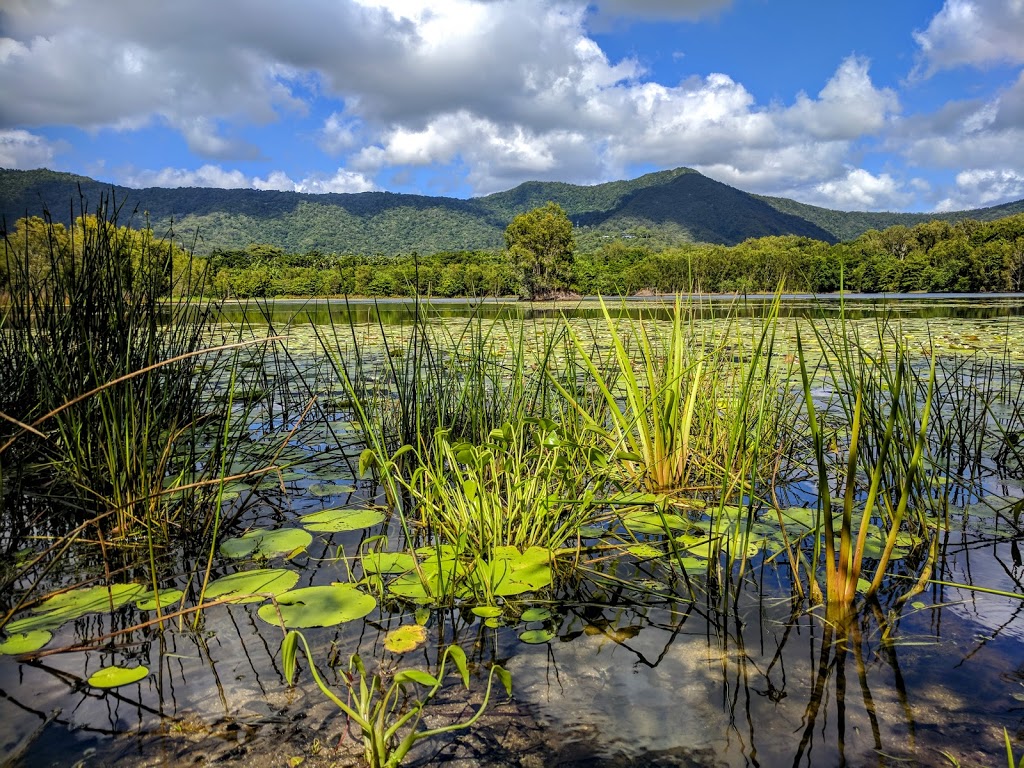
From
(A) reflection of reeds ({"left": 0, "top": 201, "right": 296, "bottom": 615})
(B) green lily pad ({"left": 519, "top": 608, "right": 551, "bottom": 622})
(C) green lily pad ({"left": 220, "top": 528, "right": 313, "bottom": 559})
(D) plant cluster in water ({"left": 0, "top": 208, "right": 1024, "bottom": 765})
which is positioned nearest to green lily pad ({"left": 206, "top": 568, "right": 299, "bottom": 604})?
(D) plant cluster in water ({"left": 0, "top": 208, "right": 1024, "bottom": 765})

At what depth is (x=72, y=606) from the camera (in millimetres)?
1612

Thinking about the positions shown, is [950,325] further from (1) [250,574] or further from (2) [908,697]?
(1) [250,574]

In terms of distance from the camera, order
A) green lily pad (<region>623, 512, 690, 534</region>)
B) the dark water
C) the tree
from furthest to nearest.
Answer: the tree < green lily pad (<region>623, 512, 690, 534</region>) < the dark water

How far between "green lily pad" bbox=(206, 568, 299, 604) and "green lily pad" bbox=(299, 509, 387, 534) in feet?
1.27

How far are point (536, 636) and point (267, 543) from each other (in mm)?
1103

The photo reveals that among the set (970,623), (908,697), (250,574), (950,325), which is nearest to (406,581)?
(250,574)

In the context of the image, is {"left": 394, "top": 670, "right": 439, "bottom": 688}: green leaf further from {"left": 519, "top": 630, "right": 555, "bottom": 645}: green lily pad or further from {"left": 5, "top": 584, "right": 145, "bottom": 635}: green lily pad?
{"left": 5, "top": 584, "right": 145, "bottom": 635}: green lily pad

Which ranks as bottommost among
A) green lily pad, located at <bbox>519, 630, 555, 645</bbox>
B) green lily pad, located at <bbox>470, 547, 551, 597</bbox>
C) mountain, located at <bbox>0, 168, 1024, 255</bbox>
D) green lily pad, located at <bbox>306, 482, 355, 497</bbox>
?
green lily pad, located at <bbox>306, 482, 355, 497</bbox>

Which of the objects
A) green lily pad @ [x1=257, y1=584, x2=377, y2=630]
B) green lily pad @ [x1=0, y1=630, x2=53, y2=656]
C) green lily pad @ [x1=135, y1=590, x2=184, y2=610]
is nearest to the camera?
green lily pad @ [x1=0, y1=630, x2=53, y2=656]

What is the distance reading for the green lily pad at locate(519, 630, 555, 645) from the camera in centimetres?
151

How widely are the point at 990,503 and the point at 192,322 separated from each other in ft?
12.2

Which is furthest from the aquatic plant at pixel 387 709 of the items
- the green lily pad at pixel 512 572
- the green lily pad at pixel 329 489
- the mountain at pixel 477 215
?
the mountain at pixel 477 215

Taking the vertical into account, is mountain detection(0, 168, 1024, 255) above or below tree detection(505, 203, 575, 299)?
above

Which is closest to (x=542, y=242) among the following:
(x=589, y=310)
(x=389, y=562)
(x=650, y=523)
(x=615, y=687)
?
(x=589, y=310)
